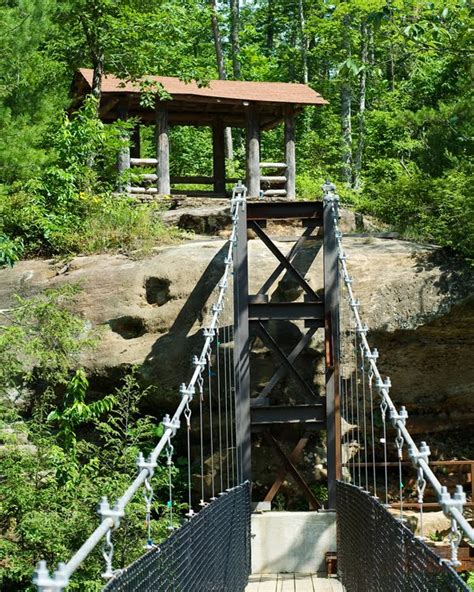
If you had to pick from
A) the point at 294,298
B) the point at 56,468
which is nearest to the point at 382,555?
the point at 56,468

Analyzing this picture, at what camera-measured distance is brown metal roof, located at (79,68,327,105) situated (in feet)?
45.3

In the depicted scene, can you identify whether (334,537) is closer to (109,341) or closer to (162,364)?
(162,364)

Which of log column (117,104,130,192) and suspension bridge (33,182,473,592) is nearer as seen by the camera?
suspension bridge (33,182,473,592)

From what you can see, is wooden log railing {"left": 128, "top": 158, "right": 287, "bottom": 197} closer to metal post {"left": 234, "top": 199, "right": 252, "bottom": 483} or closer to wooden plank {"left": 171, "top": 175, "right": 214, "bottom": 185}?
wooden plank {"left": 171, "top": 175, "right": 214, "bottom": 185}

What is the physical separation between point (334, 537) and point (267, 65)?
1839 cm

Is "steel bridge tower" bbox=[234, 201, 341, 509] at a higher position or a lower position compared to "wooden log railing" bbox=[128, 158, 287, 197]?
lower

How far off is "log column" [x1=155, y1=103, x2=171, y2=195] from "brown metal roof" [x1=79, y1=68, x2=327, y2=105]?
386mm

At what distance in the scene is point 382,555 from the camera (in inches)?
162

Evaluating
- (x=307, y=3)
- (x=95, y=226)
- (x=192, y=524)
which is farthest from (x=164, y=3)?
(x=307, y=3)

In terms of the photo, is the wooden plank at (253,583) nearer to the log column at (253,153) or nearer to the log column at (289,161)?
the log column at (253,153)

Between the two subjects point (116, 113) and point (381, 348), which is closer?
point (381, 348)

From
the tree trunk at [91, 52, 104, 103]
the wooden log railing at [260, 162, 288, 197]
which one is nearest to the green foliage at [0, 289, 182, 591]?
the tree trunk at [91, 52, 104, 103]

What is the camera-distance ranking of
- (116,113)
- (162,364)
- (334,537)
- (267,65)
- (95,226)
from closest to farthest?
(334,537) < (162,364) < (95,226) < (116,113) < (267,65)

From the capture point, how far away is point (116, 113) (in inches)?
580
